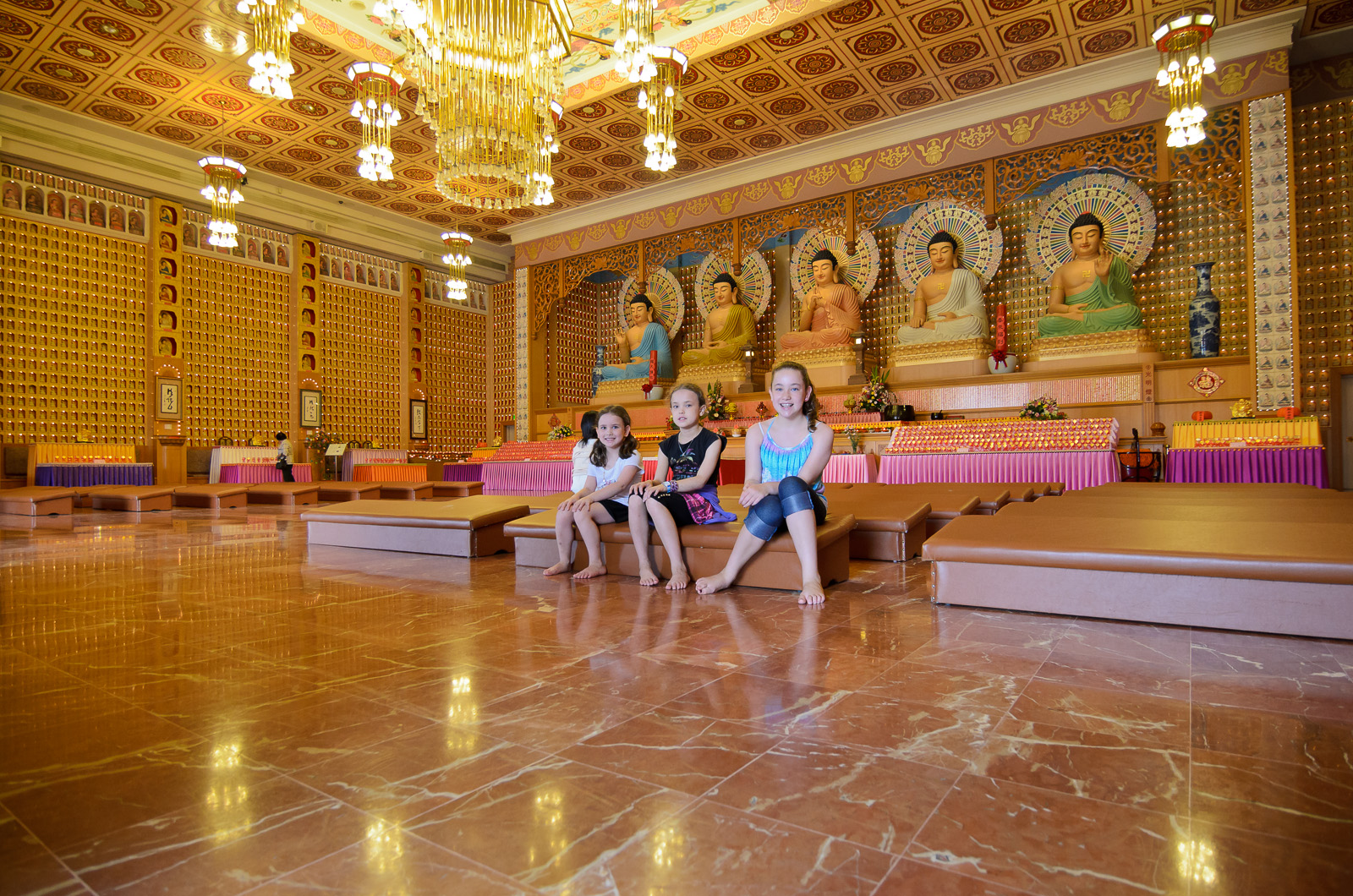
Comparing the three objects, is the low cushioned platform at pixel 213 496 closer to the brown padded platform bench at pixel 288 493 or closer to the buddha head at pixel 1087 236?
the brown padded platform bench at pixel 288 493

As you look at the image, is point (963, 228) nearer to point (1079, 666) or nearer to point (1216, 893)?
point (1079, 666)

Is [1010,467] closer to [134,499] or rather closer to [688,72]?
[688,72]

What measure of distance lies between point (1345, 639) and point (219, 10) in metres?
11.7

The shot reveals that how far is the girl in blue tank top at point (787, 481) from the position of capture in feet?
10.9

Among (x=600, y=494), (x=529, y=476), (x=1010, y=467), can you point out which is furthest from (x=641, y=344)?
(x=600, y=494)

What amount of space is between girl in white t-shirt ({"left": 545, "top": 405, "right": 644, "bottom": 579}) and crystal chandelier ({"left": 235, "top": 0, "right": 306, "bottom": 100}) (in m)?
4.33

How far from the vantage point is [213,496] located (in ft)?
35.2

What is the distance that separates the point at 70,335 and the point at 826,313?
1248 cm

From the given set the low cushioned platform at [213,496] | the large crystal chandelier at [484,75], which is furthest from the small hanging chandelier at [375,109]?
the low cushioned platform at [213,496]

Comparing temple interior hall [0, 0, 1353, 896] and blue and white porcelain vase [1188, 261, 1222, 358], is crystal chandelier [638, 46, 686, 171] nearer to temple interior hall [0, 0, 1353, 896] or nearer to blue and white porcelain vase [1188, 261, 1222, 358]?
temple interior hall [0, 0, 1353, 896]

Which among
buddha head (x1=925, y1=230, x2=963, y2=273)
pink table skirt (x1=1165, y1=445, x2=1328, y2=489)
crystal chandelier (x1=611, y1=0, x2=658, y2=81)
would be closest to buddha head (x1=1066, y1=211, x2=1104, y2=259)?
buddha head (x1=925, y1=230, x2=963, y2=273)

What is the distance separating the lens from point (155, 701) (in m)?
1.95

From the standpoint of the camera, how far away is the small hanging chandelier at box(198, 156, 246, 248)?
9773 mm

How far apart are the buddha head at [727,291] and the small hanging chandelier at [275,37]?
8700 millimetres
